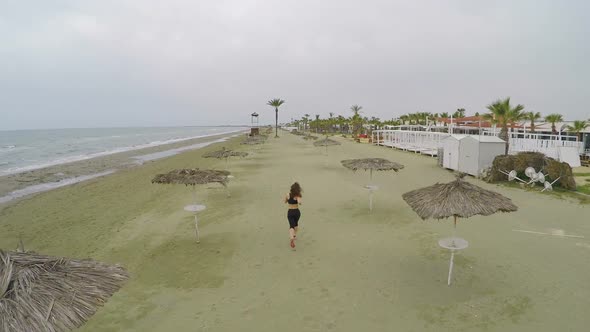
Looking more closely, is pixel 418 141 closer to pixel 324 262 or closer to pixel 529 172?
pixel 529 172

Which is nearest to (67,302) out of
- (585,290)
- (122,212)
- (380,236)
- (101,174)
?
(380,236)

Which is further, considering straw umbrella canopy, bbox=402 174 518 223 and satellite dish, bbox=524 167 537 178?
satellite dish, bbox=524 167 537 178

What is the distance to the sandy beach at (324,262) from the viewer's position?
17.9ft

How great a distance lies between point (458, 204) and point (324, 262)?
3208mm

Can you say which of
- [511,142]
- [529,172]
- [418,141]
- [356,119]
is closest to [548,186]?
[529,172]

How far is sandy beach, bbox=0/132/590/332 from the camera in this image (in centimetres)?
546

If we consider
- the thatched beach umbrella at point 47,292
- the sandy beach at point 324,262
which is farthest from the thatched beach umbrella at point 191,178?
the thatched beach umbrella at point 47,292

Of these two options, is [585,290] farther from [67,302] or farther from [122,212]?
[122,212]

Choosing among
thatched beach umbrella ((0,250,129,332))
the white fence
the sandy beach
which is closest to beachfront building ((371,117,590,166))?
the white fence

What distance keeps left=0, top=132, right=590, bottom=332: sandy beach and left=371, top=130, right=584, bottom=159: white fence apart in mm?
8037

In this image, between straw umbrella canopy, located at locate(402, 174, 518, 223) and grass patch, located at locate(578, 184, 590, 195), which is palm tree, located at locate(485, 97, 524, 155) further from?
straw umbrella canopy, located at locate(402, 174, 518, 223)

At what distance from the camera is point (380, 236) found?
9.02 metres

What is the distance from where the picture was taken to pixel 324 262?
750 cm

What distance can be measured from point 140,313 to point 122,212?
7807 millimetres
